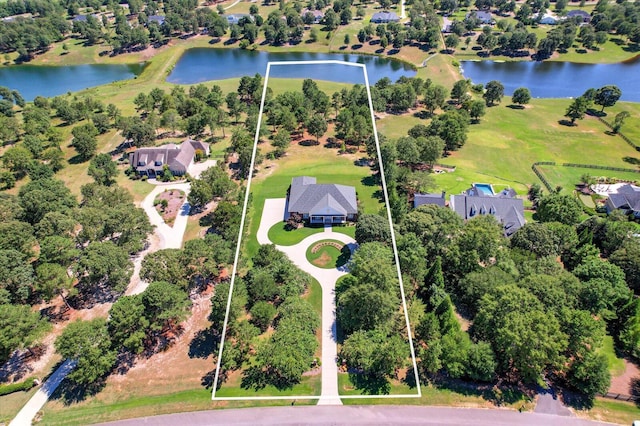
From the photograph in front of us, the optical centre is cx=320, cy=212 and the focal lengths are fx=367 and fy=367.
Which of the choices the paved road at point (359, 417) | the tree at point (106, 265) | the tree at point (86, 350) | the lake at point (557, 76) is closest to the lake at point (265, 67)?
the lake at point (557, 76)

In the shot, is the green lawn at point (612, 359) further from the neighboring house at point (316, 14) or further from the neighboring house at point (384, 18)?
the neighboring house at point (316, 14)

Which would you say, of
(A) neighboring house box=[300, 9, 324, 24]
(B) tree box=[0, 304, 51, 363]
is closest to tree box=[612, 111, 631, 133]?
(B) tree box=[0, 304, 51, 363]

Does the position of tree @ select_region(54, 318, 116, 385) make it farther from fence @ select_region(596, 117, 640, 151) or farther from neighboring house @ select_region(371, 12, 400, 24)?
neighboring house @ select_region(371, 12, 400, 24)

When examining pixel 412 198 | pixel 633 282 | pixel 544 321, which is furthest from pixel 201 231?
pixel 633 282

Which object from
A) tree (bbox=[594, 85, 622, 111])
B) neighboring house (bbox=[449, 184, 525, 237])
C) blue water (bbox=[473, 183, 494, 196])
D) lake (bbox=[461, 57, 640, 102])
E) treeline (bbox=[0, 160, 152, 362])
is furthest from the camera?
lake (bbox=[461, 57, 640, 102])

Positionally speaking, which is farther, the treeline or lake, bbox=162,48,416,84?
lake, bbox=162,48,416,84

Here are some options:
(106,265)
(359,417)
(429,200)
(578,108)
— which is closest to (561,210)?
(429,200)

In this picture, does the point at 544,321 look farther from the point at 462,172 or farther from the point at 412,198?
the point at 462,172
